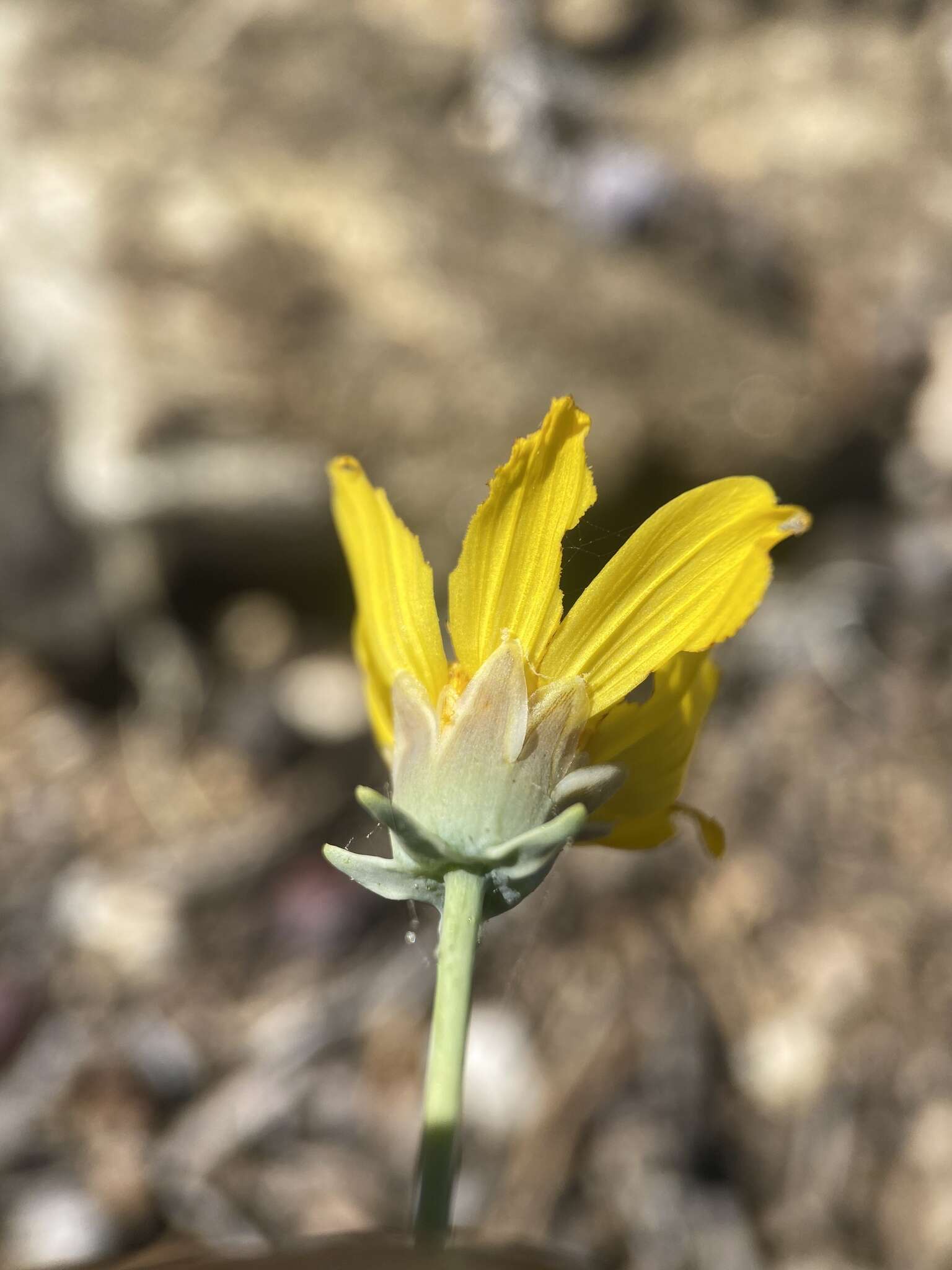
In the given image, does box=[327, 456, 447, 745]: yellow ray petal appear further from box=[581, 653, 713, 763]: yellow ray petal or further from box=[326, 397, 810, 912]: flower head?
box=[581, 653, 713, 763]: yellow ray petal

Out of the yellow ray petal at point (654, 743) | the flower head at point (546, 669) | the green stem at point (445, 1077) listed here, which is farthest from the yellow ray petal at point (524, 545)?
the green stem at point (445, 1077)

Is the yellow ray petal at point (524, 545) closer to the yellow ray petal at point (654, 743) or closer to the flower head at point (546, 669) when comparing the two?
the flower head at point (546, 669)

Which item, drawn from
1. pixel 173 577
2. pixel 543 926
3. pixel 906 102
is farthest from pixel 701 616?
pixel 906 102

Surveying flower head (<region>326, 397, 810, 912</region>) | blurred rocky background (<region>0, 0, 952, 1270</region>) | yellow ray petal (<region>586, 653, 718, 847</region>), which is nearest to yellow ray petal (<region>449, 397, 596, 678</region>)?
flower head (<region>326, 397, 810, 912</region>)

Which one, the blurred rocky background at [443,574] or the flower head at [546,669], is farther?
the blurred rocky background at [443,574]

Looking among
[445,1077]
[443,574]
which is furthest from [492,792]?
[443,574]

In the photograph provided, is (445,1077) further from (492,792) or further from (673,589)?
(673,589)
